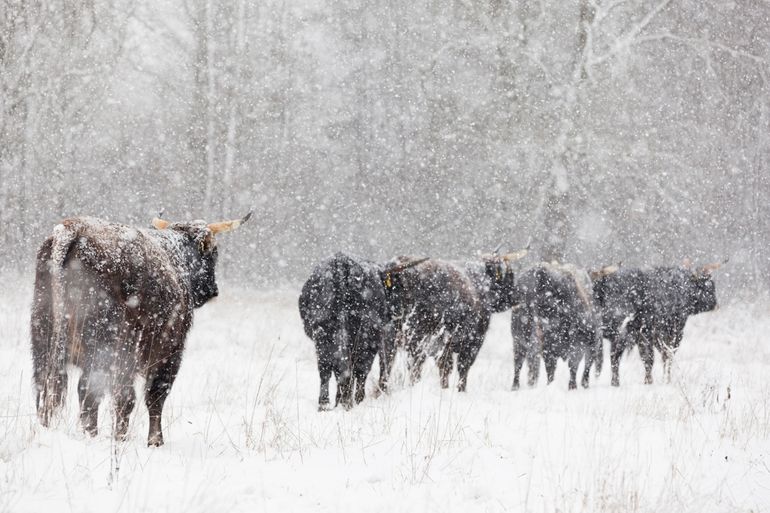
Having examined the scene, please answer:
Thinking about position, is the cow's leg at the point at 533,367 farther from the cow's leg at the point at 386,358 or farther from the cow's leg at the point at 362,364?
the cow's leg at the point at 362,364

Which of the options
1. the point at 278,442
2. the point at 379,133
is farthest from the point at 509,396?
the point at 379,133

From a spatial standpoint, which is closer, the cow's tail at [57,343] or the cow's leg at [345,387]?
the cow's tail at [57,343]

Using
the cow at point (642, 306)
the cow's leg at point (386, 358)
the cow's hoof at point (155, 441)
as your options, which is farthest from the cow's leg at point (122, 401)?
the cow at point (642, 306)

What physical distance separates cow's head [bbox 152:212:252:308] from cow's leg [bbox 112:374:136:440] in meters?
1.03

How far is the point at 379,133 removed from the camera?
1780cm

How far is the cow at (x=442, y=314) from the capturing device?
24.7ft

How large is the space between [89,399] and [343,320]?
282 centimetres

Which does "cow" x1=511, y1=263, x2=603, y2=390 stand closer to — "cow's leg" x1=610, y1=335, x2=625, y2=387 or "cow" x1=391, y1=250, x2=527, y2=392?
"cow's leg" x1=610, y1=335, x2=625, y2=387

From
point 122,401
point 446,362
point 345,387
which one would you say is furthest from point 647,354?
point 122,401

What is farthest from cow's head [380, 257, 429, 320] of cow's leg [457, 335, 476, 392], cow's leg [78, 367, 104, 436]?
cow's leg [78, 367, 104, 436]

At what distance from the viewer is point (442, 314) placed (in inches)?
310

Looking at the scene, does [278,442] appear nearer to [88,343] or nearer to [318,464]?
[318,464]

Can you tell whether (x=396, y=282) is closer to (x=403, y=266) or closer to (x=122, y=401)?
(x=403, y=266)

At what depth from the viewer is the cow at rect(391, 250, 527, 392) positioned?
7.52m
